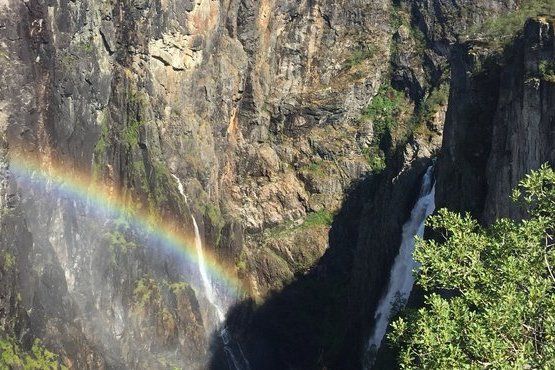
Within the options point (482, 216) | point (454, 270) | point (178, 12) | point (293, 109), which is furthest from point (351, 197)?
point (454, 270)

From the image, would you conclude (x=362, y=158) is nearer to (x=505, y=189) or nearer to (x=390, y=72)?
(x=390, y=72)

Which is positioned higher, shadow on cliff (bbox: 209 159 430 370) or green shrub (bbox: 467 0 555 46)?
green shrub (bbox: 467 0 555 46)

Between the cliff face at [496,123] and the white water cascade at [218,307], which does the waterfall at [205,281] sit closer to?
the white water cascade at [218,307]

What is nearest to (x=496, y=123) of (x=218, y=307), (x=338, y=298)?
(x=338, y=298)

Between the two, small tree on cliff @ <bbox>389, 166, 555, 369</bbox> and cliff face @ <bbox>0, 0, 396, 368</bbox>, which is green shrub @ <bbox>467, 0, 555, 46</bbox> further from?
small tree on cliff @ <bbox>389, 166, 555, 369</bbox>

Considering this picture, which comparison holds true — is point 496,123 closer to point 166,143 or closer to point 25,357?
point 166,143

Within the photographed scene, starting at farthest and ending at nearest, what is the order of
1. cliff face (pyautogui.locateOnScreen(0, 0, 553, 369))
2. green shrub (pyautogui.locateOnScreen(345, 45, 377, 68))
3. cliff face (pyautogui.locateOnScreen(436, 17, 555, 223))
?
green shrub (pyautogui.locateOnScreen(345, 45, 377, 68)) < cliff face (pyautogui.locateOnScreen(0, 0, 553, 369)) < cliff face (pyautogui.locateOnScreen(436, 17, 555, 223))

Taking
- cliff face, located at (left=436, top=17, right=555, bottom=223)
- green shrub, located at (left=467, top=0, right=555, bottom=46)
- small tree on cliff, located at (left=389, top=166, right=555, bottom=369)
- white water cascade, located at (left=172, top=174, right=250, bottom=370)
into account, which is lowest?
white water cascade, located at (left=172, top=174, right=250, bottom=370)

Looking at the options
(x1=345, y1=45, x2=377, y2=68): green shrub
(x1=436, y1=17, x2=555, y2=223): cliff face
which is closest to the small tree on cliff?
(x1=436, y1=17, x2=555, y2=223): cliff face
